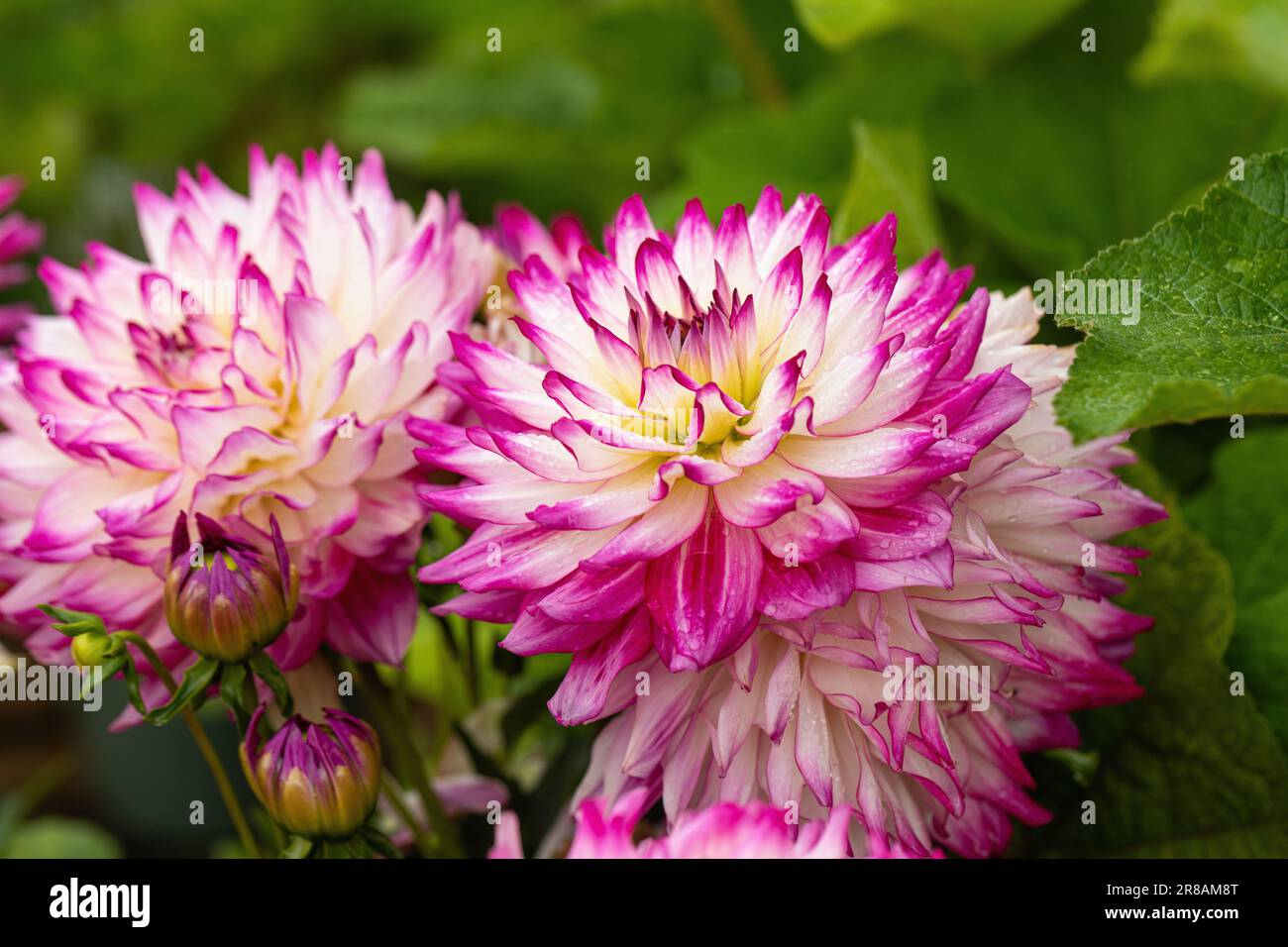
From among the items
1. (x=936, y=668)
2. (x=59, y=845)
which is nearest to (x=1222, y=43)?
(x=936, y=668)

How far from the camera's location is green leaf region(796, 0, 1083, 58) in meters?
0.43

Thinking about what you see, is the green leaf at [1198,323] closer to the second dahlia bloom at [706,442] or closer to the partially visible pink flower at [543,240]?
the second dahlia bloom at [706,442]

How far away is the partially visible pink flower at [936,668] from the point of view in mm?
232

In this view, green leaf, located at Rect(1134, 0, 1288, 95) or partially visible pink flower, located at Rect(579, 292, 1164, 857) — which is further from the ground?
green leaf, located at Rect(1134, 0, 1288, 95)

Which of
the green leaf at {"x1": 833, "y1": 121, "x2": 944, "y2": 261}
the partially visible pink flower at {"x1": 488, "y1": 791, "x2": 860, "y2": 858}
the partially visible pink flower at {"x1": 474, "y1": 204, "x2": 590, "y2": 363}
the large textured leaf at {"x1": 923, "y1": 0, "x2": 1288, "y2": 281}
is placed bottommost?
the partially visible pink flower at {"x1": 488, "y1": 791, "x2": 860, "y2": 858}

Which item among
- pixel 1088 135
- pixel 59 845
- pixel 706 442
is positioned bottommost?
pixel 59 845

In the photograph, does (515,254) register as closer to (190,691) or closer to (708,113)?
(190,691)

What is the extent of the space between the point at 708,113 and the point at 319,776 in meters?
0.46

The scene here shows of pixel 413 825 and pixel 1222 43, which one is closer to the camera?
pixel 413 825

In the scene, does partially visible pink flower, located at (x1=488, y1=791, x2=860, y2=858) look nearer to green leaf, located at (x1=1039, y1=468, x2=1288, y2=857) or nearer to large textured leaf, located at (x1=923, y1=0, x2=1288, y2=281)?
green leaf, located at (x1=1039, y1=468, x2=1288, y2=857)

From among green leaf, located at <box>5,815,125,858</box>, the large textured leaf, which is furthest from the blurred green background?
green leaf, located at <box>5,815,125,858</box>

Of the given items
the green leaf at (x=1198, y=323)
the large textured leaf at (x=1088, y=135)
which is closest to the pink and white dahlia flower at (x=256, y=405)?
the green leaf at (x=1198, y=323)

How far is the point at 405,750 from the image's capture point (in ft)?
0.97

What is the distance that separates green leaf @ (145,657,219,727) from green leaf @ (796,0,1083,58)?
0.30 m
